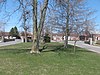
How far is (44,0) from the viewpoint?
2088cm

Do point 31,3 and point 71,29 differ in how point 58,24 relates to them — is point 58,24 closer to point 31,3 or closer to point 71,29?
point 71,29

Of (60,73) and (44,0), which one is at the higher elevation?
(44,0)

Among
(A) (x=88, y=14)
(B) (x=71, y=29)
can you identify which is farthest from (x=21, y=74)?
(A) (x=88, y=14)

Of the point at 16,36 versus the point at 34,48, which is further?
the point at 16,36

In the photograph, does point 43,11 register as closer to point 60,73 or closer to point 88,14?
point 60,73

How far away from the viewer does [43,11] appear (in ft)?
68.2

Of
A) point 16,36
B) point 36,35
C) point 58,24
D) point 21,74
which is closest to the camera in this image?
point 21,74

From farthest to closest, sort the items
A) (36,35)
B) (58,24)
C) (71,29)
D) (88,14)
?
(58,24) → (88,14) → (71,29) → (36,35)

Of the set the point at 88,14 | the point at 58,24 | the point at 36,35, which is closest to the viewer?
the point at 36,35

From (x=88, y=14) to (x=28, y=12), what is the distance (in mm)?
15060

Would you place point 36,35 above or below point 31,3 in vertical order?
below

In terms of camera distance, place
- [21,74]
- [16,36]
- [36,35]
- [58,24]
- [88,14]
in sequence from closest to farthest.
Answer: [21,74] → [36,35] → [88,14] → [58,24] → [16,36]

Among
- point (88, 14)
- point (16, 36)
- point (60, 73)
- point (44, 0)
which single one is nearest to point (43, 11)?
point (44, 0)

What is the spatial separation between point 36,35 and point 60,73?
9.70 meters
